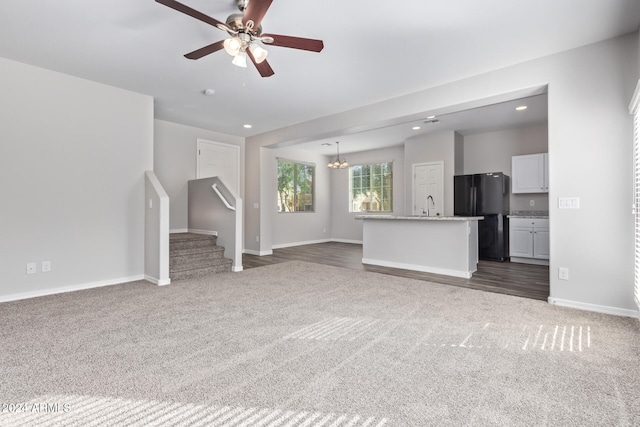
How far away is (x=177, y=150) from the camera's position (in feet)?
20.4

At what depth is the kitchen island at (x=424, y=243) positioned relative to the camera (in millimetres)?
4730

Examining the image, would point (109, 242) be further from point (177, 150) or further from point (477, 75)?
point (477, 75)

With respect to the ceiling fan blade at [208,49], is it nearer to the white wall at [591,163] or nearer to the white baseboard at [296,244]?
the white wall at [591,163]

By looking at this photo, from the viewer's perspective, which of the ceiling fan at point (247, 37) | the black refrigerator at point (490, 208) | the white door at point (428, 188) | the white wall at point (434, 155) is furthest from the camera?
the white door at point (428, 188)

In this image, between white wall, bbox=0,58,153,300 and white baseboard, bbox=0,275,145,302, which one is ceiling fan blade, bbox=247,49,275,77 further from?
white baseboard, bbox=0,275,145,302

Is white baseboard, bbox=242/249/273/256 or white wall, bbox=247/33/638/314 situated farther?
white baseboard, bbox=242/249/273/256

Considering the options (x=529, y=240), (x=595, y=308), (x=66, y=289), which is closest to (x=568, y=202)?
(x=595, y=308)

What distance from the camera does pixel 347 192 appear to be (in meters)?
9.54

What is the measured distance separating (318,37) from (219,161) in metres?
4.45

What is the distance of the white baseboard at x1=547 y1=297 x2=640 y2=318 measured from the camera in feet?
9.84

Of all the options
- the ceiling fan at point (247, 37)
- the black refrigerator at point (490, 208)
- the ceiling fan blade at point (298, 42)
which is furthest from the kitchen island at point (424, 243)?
the ceiling fan at point (247, 37)

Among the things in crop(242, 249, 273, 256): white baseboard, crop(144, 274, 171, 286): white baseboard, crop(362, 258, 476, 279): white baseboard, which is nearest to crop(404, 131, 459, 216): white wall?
crop(362, 258, 476, 279): white baseboard

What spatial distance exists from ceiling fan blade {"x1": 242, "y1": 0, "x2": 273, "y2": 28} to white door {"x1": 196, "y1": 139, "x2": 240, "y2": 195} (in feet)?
14.1

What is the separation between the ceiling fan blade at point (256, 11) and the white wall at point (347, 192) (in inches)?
255
